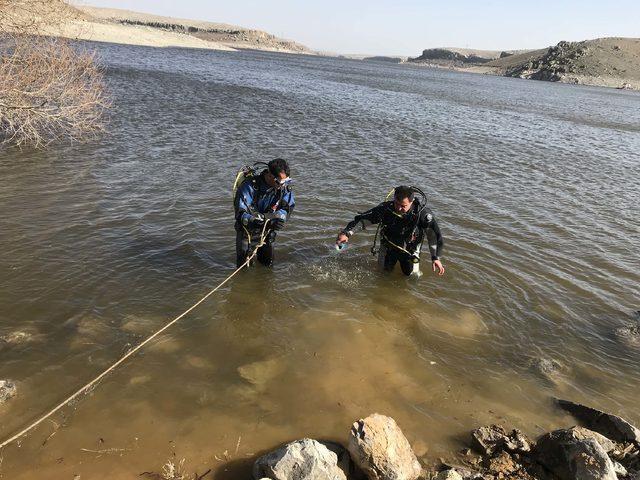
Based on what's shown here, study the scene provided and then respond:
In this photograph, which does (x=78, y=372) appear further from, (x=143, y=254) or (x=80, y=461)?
(x=143, y=254)

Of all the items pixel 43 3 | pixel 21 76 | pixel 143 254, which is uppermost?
pixel 43 3

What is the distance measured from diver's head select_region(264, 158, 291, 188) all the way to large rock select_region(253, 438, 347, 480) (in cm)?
426

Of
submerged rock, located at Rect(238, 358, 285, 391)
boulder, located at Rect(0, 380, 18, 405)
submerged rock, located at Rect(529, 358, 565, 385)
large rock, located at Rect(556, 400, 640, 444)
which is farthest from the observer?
submerged rock, located at Rect(529, 358, 565, 385)

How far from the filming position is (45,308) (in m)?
6.84

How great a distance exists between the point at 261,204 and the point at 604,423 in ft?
19.5

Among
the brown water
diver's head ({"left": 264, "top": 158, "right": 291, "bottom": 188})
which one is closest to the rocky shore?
the brown water

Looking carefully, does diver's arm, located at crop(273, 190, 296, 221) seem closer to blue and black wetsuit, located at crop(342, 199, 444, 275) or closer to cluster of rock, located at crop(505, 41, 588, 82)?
blue and black wetsuit, located at crop(342, 199, 444, 275)

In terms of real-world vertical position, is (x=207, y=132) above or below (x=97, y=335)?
above

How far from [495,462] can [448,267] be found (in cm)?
516

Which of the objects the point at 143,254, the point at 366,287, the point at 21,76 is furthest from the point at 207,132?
the point at 366,287

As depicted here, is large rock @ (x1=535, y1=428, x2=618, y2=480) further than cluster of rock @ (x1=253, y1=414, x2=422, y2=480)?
Yes

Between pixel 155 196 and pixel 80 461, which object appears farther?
pixel 155 196

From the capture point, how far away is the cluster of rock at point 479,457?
4.19 m

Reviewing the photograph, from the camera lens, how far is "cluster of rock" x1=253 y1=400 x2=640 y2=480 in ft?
13.7
